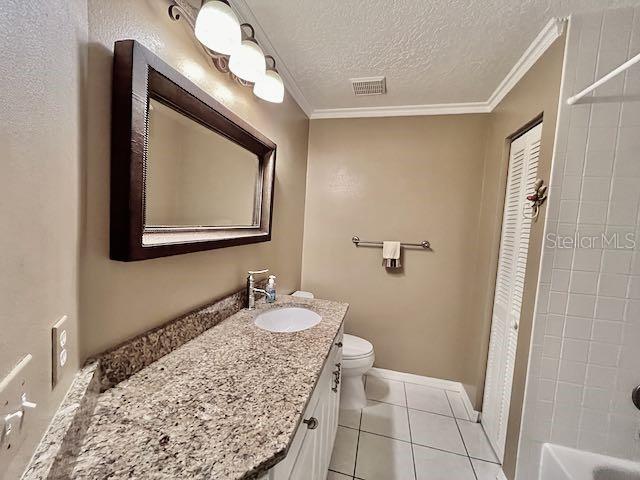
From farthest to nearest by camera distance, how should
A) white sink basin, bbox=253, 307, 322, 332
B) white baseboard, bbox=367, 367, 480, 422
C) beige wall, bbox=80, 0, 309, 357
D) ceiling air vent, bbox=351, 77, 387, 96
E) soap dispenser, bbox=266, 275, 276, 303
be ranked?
white baseboard, bbox=367, 367, 480, 422
ceiling air vent, bbox=351, 77, 387, 96
soap dispenser, bbox=266, 275, 276, 303
white sink basin, bbox=253, 307, 322, 332
beige wall, bbox=80, 0, 309, 357

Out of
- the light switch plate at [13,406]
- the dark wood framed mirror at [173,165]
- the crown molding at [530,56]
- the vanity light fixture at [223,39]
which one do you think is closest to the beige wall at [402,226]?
the crown molding at [530,56]

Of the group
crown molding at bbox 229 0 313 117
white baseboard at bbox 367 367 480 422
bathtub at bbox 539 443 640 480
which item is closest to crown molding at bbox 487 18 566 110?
crown molding at bbox 229 0 313 117

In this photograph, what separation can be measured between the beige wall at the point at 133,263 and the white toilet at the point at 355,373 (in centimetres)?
87

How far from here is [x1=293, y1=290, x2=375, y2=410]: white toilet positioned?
1826 mm

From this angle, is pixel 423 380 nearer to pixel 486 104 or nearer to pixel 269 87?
pixel 486 104

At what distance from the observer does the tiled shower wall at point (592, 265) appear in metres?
1.11

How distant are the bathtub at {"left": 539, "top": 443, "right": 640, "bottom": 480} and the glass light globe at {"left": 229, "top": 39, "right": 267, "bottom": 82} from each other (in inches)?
81.3

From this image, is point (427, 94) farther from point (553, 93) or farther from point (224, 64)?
point (224, 64)

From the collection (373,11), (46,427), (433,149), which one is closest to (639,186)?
(433,149)

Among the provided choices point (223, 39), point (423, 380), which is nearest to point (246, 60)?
point (223, 39)

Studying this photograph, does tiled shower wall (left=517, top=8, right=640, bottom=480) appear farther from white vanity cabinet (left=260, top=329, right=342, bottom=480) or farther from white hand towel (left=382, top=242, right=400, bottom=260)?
white hand towel (left=382, top=242, right=400, bottom=260)

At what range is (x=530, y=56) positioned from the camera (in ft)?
4.59

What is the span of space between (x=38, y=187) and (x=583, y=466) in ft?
6.58

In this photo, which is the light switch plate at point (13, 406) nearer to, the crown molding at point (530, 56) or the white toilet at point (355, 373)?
the white toilet at point (355, 373)
